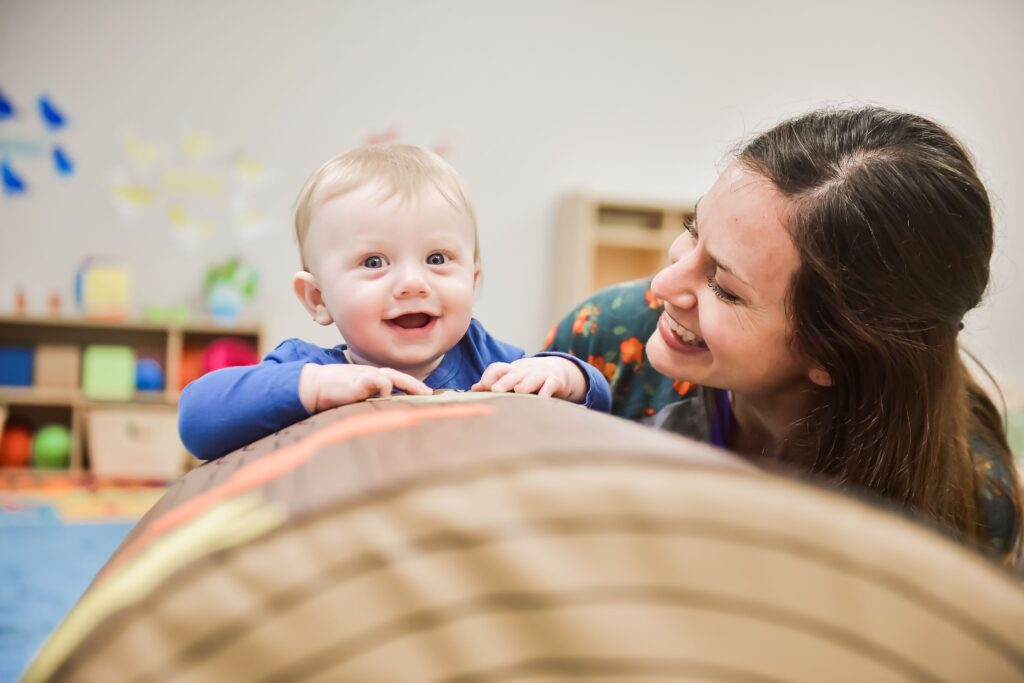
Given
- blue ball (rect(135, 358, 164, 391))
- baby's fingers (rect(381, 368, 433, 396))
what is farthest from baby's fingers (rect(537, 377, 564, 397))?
blue ball (rect(135, 358, 164, 391))

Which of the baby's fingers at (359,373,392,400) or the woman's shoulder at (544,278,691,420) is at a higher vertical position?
the baby's fingers at (359,373,392,400)

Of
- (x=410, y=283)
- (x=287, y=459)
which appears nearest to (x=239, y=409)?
(x=410, y=283)

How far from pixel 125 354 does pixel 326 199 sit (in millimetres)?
3142

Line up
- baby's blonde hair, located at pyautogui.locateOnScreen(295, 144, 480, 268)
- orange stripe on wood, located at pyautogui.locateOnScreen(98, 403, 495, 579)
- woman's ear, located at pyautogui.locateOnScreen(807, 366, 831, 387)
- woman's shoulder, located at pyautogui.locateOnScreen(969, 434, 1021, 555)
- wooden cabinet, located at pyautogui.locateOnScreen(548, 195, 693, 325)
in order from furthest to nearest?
wooden cabinet, located at pyautogui.locateOnScreen(548, 195, 693, 325) < woman's shoulder, located at pyautogui.locateOnScreen(969, 434, 1021, 555) < woman's ear, located at pyautogui.locateOnScreen(807, 366, 831, 387) < baby's blonde hair, located at pyautogui.locateOnScreen(295, 144, 480, 268) < orange stripe on wood, located at pyautogui.locateOnScreen(98, 403, 495, 579)

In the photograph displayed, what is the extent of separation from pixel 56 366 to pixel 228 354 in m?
0.74

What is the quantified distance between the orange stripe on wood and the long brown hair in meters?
0.60

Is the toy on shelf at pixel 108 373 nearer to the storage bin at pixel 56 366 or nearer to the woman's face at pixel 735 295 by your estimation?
the storage bin at pixel 56 366

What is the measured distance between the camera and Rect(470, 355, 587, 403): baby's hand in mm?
882

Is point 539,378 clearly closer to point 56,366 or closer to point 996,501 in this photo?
point 996,501

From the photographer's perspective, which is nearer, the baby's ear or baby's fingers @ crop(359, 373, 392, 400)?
baby's fingers @ crop(359, 373, 392, 400)

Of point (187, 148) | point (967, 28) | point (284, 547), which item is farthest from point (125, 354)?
point (967, 28)

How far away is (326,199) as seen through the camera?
3.28ft

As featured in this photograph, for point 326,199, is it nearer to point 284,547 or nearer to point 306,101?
point 284,547

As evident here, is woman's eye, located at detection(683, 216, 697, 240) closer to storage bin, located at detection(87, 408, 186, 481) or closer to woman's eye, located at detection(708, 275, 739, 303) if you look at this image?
woman's eye, located at detection(708, 275, 739, 303)
